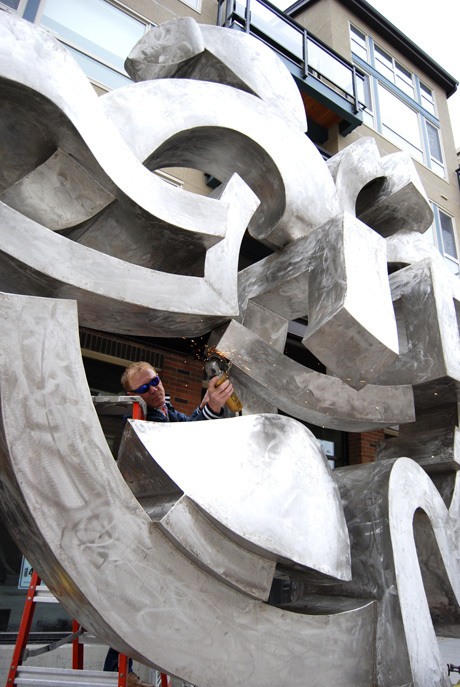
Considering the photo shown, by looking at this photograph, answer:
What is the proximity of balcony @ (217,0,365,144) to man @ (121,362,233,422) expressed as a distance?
7622mm

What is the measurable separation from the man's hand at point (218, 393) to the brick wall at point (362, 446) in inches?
258

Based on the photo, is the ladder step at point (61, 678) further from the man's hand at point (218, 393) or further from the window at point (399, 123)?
the window at point (399, 123)

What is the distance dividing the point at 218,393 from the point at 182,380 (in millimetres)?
4407

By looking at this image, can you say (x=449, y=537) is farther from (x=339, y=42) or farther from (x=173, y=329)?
(x=339, y=42)

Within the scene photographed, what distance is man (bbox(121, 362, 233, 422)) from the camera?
7.76 ft

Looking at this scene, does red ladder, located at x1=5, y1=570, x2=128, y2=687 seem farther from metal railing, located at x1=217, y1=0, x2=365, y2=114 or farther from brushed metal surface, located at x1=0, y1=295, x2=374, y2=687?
metal railing, located at x1=217, y1=0, x2=365, y2=114

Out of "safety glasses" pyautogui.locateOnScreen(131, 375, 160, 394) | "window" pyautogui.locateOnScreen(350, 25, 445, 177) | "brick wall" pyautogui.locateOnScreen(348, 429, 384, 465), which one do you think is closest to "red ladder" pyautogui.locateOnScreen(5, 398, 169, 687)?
"safety glasses" pyautogui.locateOnScreen(131, 375, 160, 394)

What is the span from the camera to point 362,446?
8.52m

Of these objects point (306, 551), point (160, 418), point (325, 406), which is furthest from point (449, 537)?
point (160, 418)

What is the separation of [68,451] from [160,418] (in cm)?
126

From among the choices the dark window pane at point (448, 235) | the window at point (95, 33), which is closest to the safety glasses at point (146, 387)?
the window at point (95, 33)

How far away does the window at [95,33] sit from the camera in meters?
7.37

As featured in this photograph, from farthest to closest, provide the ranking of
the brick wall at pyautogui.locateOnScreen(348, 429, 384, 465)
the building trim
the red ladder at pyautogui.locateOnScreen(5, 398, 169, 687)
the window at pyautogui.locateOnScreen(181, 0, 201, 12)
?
1. the building trim
2. the window at pyautogui.locateOnScreen(181, 0, 201, 12)
3. the brick wall at pyautogui.locateOnScreen(348, 429, 384, 465)
4. the red ladder at pyautogui.locateOnScreen(5, 398, 169, 687)

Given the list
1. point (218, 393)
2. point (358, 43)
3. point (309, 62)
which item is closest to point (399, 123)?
point (358, 43)
